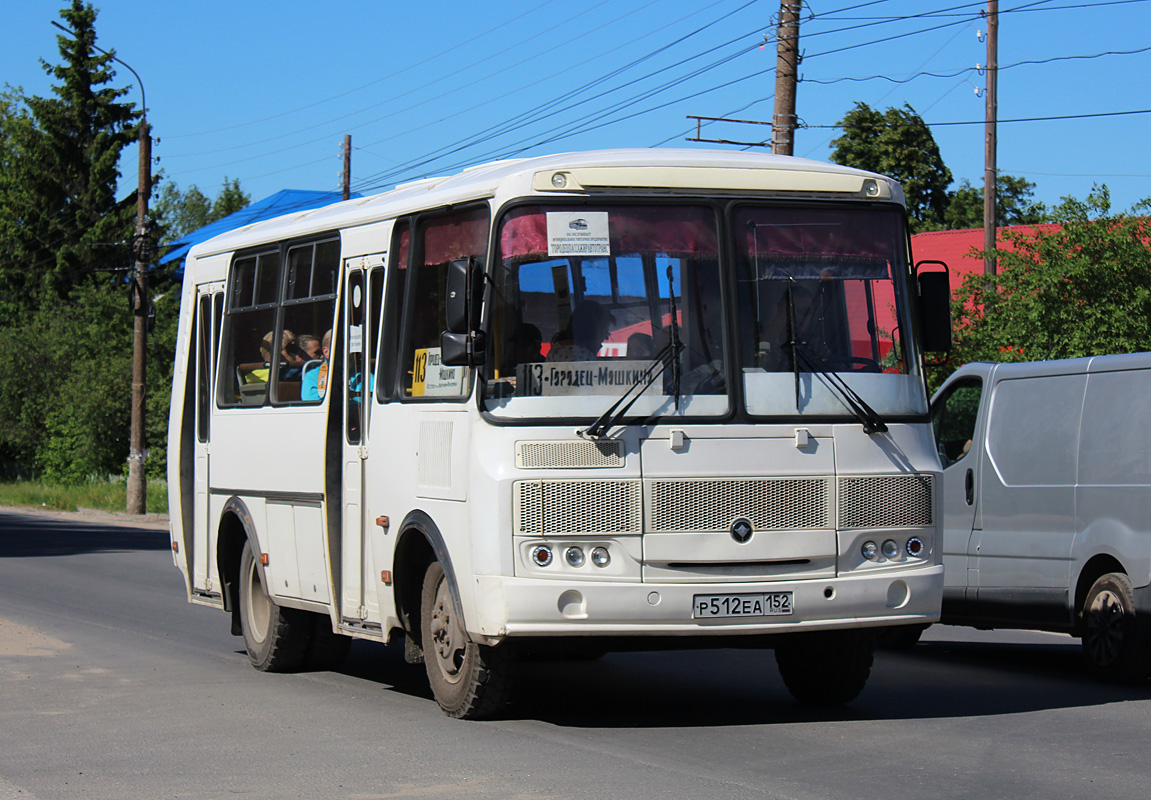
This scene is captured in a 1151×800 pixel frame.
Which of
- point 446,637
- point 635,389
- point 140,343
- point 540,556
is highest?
point 140,343

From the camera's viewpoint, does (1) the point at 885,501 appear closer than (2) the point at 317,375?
Yes

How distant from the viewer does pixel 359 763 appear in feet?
24.7

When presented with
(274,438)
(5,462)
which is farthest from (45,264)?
(274,438)

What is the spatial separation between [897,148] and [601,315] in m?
58.0

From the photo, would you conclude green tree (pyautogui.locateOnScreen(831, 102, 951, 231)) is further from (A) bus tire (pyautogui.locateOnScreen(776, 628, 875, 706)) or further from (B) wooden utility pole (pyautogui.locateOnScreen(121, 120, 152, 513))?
(A) bus tire (pyautogui.locateOnScreen(776, 628, 875, 706))

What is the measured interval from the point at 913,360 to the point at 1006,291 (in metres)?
15.9

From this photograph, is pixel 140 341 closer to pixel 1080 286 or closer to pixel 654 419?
pixel 1080 286

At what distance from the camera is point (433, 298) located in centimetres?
919

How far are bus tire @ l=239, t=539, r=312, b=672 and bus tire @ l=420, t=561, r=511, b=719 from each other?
2.44 metres

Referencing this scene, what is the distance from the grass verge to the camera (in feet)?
137

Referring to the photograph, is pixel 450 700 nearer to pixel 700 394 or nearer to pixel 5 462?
pixel 700 394

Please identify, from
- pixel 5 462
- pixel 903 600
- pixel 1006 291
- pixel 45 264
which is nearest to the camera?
pixel 903 600

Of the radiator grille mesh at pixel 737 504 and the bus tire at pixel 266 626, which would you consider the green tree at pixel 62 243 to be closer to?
the bus tire at pixel 266 626

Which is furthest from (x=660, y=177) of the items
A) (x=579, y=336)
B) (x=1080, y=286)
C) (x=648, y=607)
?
(x=1080, y=286)
